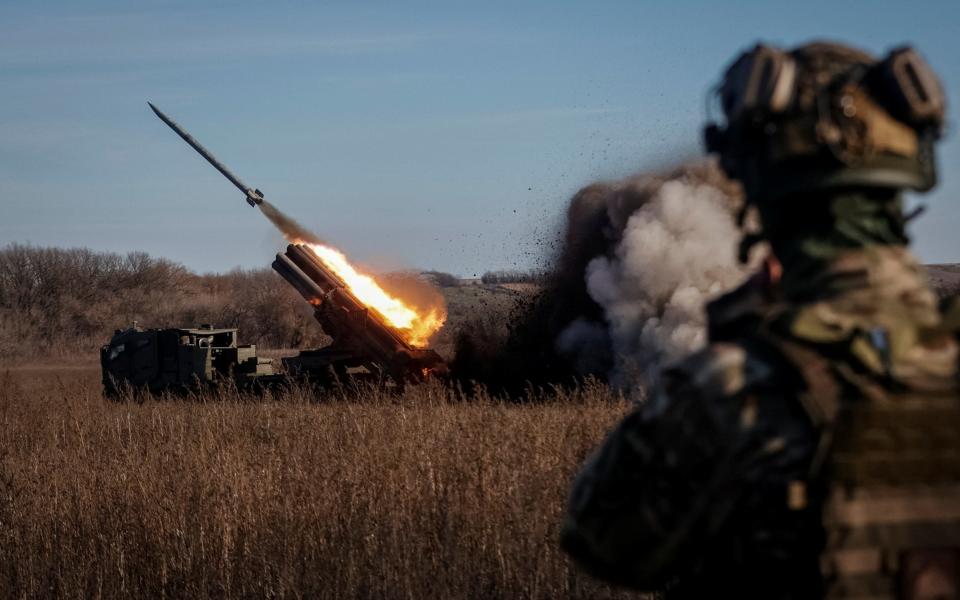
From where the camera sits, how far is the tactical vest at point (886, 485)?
217 centimetres

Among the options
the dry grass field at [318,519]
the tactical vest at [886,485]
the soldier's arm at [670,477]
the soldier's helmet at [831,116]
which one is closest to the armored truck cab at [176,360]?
the dry grass field at [318,519]

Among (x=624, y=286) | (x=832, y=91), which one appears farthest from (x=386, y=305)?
(x=832, y=91)

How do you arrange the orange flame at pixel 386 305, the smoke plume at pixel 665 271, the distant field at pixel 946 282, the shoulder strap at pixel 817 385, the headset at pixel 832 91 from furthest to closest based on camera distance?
the orange flame at pixel 386 305 < the smoke plume at pixel 665 271 < the distant field at pixel 946 282 < the headset at pixel 832 91 < the shoulder strap at pixel 817 385

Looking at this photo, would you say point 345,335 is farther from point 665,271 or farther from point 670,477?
point 670,477

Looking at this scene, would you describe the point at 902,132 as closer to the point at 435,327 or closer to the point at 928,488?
the point at 928,488

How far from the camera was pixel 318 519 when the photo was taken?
24.2 feet

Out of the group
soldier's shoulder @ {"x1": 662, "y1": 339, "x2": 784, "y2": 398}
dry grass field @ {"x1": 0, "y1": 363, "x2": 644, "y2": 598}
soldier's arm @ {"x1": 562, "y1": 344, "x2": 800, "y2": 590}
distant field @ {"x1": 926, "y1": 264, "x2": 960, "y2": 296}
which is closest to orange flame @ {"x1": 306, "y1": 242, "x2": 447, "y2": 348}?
distant field @ {"x1": 926, "y1": 264, "x2": 960, "y2": 296}

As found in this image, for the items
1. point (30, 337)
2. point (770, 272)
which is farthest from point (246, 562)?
point (30, 337)

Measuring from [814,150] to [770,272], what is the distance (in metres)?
0.28

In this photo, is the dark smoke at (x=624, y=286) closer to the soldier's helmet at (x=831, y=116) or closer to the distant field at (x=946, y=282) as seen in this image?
the distant field at (x=946, y=282)

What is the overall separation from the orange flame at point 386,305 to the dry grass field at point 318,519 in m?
12.6

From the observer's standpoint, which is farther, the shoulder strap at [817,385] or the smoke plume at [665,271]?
the smoke plume at [665,271]

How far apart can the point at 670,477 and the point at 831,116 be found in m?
0.82

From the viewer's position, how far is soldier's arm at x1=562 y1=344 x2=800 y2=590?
87.0 inches
